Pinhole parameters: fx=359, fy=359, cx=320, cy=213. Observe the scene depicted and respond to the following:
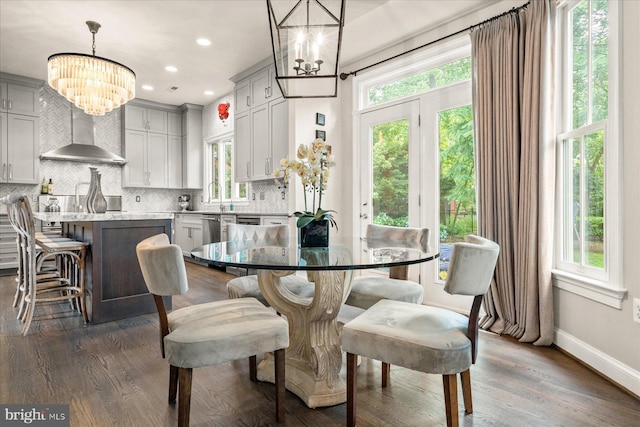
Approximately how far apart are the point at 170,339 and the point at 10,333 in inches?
89.3

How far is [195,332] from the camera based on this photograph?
1.40 metres

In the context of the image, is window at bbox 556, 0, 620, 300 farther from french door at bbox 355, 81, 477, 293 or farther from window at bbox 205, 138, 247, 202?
window at bbox 205, 138, 247, 202

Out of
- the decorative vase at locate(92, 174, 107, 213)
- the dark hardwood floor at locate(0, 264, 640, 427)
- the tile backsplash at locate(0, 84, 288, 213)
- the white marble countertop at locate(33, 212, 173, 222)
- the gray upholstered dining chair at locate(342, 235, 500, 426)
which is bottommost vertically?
the dark hardwood floor at locate(0, 264, 640, 427)

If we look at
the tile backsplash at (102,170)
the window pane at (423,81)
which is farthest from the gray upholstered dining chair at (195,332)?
the tile backsplash at (102,170)

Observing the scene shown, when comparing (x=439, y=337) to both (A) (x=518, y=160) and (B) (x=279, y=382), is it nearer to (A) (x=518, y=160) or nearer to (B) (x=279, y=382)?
(B) (x=279, y=382)

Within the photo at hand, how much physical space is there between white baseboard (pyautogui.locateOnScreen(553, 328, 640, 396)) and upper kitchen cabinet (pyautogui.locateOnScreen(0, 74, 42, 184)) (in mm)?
6818

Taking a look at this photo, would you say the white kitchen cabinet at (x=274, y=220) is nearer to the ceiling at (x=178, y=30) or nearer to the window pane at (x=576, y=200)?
the ceiling at (x=178, y=30)

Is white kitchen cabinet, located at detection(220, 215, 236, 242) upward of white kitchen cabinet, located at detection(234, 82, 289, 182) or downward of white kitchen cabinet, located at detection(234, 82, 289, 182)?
downward

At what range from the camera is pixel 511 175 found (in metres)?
2.74

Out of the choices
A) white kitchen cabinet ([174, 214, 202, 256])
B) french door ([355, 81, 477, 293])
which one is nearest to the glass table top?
french door ([355, 81, 477, 293])

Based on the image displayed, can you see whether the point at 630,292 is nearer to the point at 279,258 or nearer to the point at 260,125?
the point at 279,258

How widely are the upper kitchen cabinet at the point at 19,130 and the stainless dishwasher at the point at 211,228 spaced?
2624mm

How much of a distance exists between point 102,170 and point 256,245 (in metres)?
5.44

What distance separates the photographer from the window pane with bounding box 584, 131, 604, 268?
2.26 m
